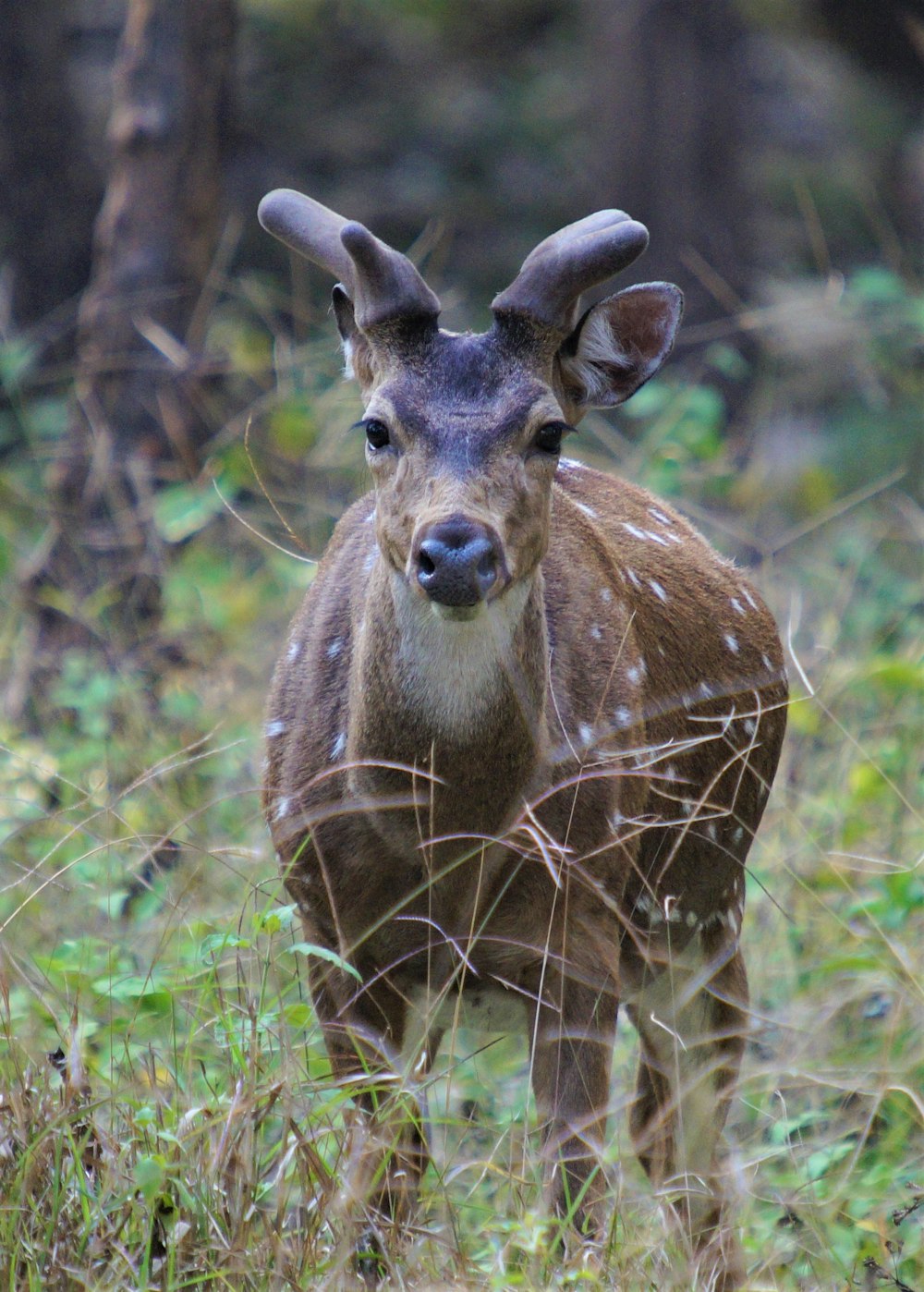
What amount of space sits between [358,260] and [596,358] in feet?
2.33

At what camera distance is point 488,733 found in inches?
164

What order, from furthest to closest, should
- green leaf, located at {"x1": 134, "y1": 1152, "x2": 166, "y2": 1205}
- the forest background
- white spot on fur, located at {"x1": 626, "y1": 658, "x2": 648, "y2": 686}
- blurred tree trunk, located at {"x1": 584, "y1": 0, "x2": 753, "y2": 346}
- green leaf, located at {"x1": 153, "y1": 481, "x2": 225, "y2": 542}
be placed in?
blurred tree trunk, located at {"x1": 584, "y1": 0, "x2": 753, "y2": 346}
green leaf, located at {"x1": 153, "y1": 481, "x2": 225, "y2": 542}
white spot on fur, located at {"x1": 626, "y1": 658, "x2": 648, "y2": 686}
the forest background
green leaf, located at {"x1": 134, "y1": 1152, "x2": 166, "y2": 1205}

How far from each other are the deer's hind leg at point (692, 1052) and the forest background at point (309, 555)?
0.48ft

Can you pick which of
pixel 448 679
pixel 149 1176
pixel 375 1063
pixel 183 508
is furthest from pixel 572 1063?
pixel 183 508

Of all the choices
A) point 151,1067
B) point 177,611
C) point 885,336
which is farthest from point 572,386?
point 885,336

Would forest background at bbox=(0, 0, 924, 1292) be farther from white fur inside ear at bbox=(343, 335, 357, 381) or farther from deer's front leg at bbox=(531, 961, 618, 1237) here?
white fur inside ear at bbox=(343, 335, 357, 381)

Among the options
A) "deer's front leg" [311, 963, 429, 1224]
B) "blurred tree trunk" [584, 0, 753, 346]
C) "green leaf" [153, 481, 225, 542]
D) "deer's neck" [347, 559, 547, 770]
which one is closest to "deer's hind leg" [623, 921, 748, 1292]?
"deer's front leg" [311, 963, 429, 1224]

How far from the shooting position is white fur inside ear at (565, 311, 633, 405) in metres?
4.57

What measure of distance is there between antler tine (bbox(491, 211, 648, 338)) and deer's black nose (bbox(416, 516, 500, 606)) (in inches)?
29.2

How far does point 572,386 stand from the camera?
4660 millimetres

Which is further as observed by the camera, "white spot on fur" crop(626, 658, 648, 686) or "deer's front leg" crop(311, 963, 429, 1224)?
"white spot on fur" crop(626, 658, 648, 686)

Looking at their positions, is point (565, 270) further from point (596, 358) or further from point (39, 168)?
point (39, 168)

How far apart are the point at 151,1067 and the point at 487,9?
1743cm

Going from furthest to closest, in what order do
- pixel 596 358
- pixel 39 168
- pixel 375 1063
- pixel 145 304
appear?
1. pixel 39 168
2. pixel 145 304
3. pixel 596 358
4. pixel 375 1063
